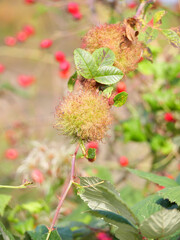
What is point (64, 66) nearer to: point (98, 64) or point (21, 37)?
point (21, 37)

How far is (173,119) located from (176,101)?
0.07 metres

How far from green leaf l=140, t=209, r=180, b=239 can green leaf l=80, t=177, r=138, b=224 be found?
0.02 m

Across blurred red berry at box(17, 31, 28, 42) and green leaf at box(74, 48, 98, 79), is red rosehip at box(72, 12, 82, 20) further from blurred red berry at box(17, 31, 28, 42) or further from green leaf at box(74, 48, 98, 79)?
green leaf at box(74, 48, 98, 79)

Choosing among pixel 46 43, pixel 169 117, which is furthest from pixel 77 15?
pixel 169 117

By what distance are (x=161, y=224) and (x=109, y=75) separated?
0.18 m

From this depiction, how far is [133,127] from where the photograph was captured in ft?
3.63

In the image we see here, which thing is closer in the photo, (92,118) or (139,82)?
(92,118)

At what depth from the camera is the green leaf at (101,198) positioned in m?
0.32

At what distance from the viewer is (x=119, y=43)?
40 centimetres

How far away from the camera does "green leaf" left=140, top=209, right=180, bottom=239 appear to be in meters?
0.29

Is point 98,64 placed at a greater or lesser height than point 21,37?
greater

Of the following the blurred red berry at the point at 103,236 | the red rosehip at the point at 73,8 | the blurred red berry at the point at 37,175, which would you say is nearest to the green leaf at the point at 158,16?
the blurred red berry at the point at 103,236

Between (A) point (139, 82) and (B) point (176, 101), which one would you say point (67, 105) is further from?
(A) point (139, 82)

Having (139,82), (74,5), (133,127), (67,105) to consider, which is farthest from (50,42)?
(67,105)
